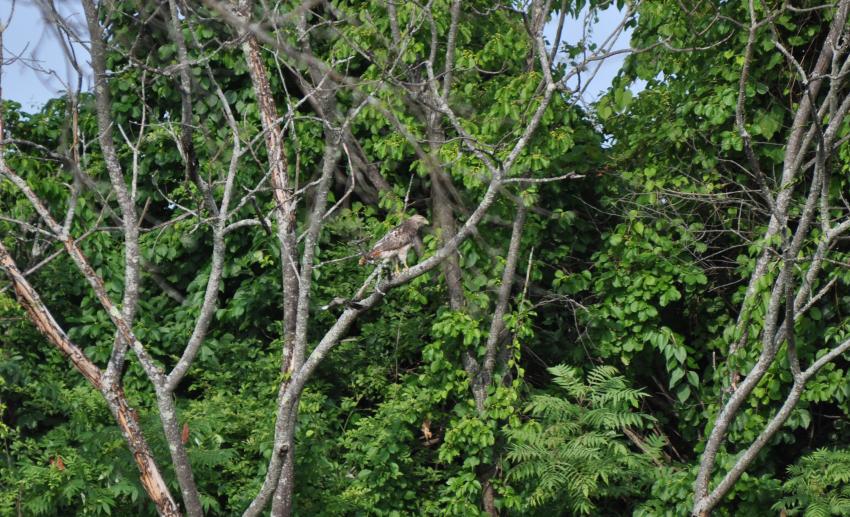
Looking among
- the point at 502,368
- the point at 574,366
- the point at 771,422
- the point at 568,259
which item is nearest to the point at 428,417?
the point at 502,368

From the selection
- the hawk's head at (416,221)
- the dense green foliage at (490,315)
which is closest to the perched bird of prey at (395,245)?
the hawk's head at (416,221)

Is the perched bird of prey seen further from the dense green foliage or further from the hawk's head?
the dense green foliage

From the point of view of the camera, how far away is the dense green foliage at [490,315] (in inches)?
314

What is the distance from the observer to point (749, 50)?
7.38m

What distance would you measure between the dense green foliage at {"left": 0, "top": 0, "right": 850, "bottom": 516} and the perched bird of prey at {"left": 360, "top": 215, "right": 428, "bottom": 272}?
38cm

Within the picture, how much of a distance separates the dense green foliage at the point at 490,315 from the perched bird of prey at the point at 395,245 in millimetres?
380

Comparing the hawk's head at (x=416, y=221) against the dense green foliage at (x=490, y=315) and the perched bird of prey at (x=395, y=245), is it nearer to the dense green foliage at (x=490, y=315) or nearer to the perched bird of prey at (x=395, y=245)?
the perched bird of prey at (x=395, y=245)

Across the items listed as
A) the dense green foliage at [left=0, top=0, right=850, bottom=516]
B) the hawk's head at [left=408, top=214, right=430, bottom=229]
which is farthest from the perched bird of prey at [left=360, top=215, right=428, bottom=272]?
the dense green foliage at [left=0, top=0, right=850, bottom=516]

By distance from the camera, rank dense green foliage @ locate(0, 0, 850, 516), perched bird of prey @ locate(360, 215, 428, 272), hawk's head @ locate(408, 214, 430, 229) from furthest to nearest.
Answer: hawk's head @ locate(408, 214, 430, 229)
dense green foliage @ locate(0, 0, 850, 516)
perched bird of prey @ locate(360, 215, 428, 272)

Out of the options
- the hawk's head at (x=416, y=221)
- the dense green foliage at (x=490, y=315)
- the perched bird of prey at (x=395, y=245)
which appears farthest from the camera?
the hawk's head at (x=416, y=221)

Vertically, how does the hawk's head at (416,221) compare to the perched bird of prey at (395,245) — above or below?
above

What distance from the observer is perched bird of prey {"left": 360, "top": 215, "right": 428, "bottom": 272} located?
7.67 m

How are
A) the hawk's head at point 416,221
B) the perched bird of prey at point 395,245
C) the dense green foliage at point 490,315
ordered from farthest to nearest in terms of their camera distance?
the hawk's head at point 416,221 < the dense green foliage at point 490,315 < the perched bird of prey at point 395,245

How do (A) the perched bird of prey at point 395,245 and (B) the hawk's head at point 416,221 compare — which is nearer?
(A) the perched bird of prey at point 395,245
